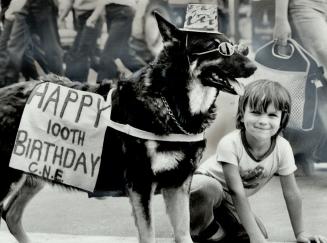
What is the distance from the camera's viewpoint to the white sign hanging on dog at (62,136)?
8.87 ft

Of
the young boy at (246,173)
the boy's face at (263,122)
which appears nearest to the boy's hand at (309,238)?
the young boy at (246,173)

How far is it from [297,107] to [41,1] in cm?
159

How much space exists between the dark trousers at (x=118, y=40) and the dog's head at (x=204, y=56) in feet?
2.40

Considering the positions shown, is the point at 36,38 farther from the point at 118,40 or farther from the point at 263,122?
the point at 263,122

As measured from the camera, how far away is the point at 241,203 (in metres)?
2.82

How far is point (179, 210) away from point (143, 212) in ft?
0.77

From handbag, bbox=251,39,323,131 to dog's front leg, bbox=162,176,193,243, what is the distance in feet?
2.71

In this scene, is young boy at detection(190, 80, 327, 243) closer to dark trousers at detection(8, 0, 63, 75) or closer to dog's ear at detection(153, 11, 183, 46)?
dog's ear at detection(153, 11, 183, 46)

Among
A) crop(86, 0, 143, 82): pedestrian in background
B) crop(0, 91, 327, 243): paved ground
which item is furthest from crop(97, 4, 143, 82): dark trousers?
crop(0, 91, 327, 243): paved ground

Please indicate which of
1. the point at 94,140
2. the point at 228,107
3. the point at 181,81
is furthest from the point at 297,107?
the point at 94,140

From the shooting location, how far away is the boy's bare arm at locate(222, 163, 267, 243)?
2777 millimetres

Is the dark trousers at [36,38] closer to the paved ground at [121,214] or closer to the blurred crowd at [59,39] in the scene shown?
the blurred crowd at [59,39]

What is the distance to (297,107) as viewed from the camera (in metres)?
3.41

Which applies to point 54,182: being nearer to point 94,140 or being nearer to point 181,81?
point 94,140
